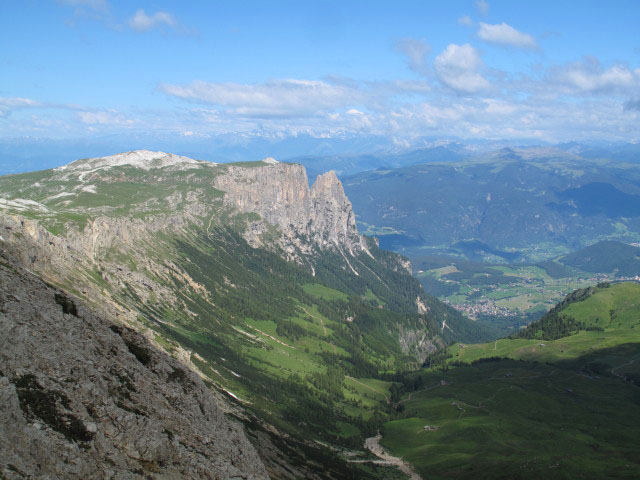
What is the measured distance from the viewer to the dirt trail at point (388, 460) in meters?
159

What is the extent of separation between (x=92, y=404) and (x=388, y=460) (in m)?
147

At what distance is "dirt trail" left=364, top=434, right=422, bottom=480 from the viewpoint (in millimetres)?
158750

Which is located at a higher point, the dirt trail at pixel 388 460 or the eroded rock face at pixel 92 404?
the eroded rock face at pixel 92 404

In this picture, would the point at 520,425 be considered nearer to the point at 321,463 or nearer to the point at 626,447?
the point at 626,447

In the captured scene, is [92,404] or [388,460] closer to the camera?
[92,404]

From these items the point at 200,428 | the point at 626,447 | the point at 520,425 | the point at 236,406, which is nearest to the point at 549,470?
the point at 626,447

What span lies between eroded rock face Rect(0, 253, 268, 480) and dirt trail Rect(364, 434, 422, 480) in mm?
105017

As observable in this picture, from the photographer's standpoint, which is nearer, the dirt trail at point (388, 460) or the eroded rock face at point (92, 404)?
the eroded rock face at point (92, 404)

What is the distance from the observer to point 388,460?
17488 centimetres

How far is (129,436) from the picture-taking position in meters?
49.2

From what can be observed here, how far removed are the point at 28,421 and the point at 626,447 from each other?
17377 centimetres

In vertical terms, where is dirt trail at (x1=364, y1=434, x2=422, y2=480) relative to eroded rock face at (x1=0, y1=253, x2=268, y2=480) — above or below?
below

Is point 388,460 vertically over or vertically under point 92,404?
under

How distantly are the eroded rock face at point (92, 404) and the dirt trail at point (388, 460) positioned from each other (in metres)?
105
